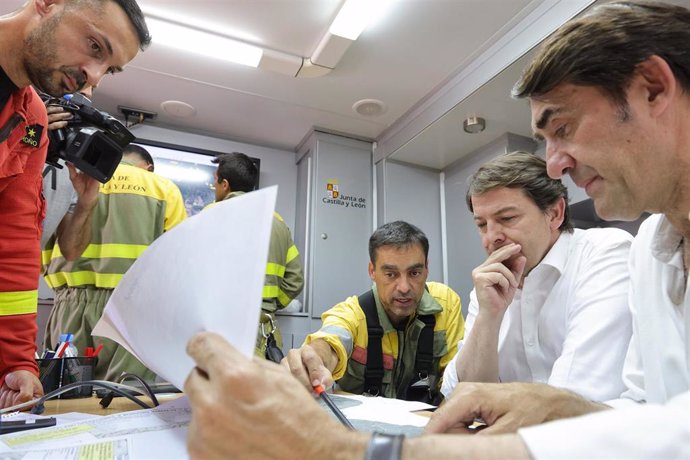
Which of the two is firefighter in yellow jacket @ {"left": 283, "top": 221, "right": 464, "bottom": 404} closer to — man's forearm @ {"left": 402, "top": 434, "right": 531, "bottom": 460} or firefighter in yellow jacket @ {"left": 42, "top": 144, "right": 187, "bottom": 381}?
firefighter in yellow jacket @ {"left": 42, "top": 144, "right": 187, "bottom": 381}

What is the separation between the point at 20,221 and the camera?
45.9 inches

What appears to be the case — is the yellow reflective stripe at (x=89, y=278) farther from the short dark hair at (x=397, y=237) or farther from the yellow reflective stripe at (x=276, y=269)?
the short dark hair at (x=397, y=237)

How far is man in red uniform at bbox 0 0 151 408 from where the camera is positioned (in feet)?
3.58

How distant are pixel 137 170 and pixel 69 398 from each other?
1.30 metres

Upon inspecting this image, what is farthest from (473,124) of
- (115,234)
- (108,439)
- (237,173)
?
(108,439)

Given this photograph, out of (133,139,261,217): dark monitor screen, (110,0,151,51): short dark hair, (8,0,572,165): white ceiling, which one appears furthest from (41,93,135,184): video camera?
(133,139,261,217): dark monitor screen

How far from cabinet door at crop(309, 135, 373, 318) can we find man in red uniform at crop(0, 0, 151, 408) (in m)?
2.08

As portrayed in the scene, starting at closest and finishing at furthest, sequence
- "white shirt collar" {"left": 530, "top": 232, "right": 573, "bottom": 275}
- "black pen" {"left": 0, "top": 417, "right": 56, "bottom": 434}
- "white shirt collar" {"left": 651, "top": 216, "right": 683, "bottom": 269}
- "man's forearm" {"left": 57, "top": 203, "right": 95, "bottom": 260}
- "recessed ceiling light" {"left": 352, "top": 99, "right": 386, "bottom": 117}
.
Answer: "black pen" {"left": 0, "top": 417, "right": 56, "bottom": 434} → "white shirt collar" {"left": 651, "top": 216, "right": 683, "bottom": 269} → "white shirt collar" {"left": 530, "top": 232, "right": 573, "bottom": 275} → "man's forearm" {"left": 57, "top": 203, "right": 95, "bottom": 260} → "recessed ceiling light" {"left": 352, "top": 99, "right": 386, "bottom": 117}

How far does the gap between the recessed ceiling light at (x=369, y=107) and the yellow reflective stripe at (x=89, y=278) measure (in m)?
Result: 1.88

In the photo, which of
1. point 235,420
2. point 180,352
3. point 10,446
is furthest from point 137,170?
point 235,420

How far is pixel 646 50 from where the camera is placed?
2.37ft

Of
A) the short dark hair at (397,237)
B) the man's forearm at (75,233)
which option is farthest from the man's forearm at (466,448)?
the man's forearm at (75,233)

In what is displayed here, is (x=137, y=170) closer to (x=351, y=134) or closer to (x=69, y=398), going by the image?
(x=69, y=398)

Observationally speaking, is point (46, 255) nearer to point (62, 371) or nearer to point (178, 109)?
point (62, 371)
